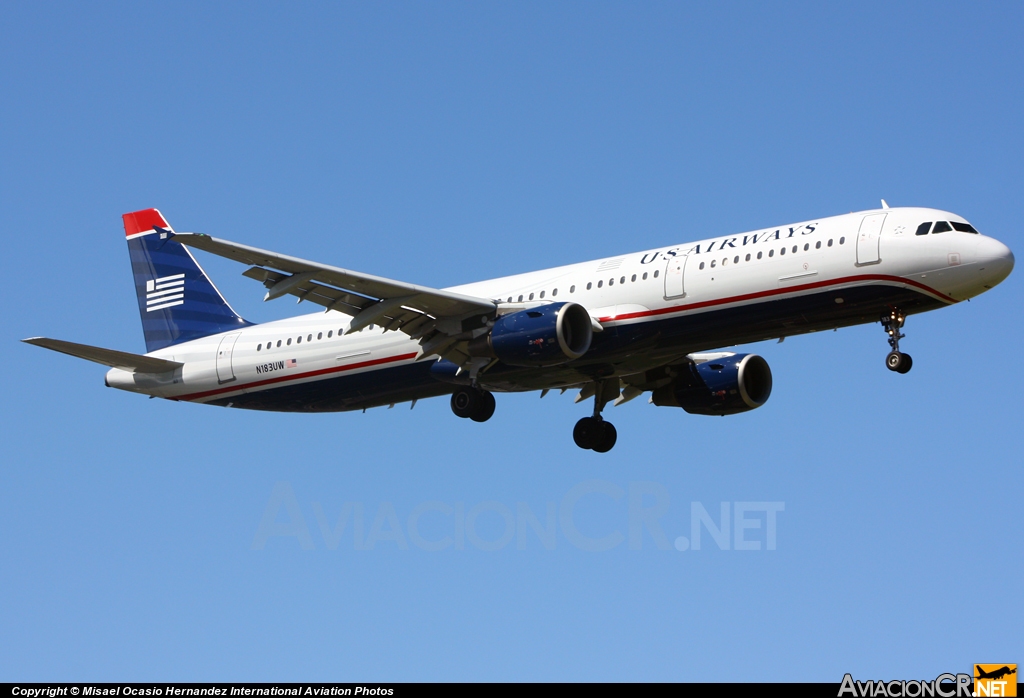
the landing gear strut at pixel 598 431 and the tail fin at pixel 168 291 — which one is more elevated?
the tail fin at pixel 168 291

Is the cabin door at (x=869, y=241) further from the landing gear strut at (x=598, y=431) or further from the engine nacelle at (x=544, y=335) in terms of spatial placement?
the landing gear strut at (x=598, y=431)

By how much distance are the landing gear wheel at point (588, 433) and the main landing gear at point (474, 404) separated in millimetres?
3920

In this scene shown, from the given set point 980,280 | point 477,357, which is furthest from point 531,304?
point 980,280

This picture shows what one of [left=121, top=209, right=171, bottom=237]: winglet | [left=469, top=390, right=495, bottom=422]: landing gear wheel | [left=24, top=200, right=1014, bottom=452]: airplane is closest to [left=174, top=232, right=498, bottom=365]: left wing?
[left=24, top=200, right=1014, bottom=452]: airplane

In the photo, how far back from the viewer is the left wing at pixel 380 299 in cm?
3216

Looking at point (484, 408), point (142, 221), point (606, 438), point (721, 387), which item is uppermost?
point (142, 221)

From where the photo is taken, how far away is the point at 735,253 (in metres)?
33.2

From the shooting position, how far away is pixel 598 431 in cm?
3944

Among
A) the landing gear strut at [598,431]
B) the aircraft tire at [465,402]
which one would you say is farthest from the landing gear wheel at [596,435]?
the aircraft tire at [465,402]

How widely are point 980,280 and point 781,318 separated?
14.9 ft

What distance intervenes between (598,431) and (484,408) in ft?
14.7

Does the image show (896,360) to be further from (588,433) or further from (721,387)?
(588,433)

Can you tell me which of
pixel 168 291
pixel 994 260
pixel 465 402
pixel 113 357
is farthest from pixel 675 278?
pixel 168 291

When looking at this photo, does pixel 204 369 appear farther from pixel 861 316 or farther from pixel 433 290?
pixel 861 316
